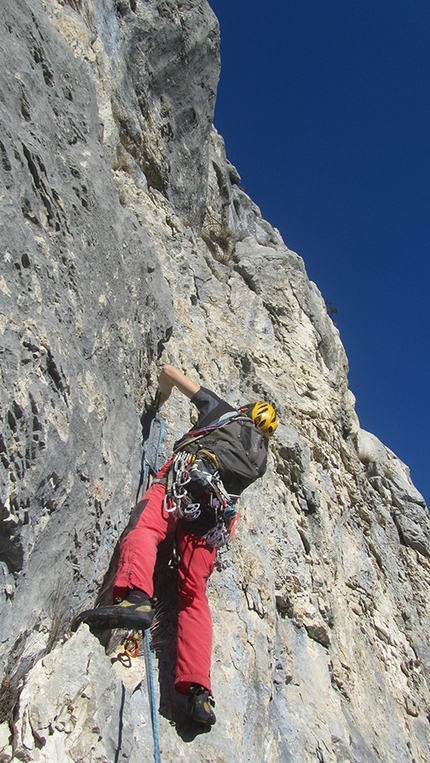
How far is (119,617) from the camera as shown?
2.72m

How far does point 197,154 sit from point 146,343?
5.51m

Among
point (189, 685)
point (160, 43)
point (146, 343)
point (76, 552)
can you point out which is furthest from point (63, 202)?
point (160, 43)

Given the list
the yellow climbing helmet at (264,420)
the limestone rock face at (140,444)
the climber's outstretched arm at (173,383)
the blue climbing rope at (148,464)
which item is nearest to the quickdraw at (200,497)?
the limestone rock face at (140,444)

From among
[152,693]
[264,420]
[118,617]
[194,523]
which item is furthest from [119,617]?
[264,420]

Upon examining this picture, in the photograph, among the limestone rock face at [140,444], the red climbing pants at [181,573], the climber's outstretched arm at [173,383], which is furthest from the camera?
the climber's outstretched arm at [173,383]

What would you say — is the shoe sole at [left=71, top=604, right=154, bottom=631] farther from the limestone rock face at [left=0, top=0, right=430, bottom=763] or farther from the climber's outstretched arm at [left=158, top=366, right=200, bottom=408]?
the climber's outstretched arm at [left=158, top=366, right=200, bottom=408]

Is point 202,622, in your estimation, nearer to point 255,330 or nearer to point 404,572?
point 255,330

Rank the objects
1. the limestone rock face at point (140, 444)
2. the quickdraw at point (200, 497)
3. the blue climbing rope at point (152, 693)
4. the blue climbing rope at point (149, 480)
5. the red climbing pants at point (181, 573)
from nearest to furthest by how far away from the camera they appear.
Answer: the limestone rock face at point (140, 444)
the blue climbing rope at point (152, 693)
the blue climbing rope at point (149, 480)
the red climbing pants at point (181, 573)
the quickdraw at point (200, 497)

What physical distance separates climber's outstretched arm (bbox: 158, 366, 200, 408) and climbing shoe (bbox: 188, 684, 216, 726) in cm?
233

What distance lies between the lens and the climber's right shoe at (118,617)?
8.89ft

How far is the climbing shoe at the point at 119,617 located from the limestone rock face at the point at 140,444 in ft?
0.29

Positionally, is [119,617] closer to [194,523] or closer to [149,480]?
[194,523]

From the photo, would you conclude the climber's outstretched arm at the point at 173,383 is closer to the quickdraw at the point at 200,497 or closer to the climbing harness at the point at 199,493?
the climbing harness at the point at 199,493

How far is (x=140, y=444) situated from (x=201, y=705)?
196 centimetres
